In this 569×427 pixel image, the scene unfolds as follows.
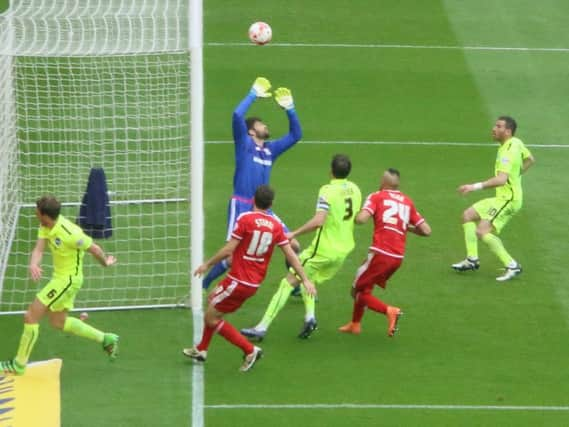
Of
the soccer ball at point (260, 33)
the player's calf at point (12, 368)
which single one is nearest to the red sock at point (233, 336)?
the player's calf at point (12, 368)

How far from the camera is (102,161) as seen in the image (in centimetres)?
1886

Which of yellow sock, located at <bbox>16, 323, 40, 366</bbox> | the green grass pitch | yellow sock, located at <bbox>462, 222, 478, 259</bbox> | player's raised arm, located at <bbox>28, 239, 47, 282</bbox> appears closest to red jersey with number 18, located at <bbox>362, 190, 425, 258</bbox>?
the green grass pitch

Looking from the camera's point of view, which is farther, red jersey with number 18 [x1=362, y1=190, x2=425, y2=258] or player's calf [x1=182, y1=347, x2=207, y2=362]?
red jersey with number 18 [x1=362, y1=190, x2=425, y2=258]

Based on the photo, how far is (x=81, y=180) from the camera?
18.2 m

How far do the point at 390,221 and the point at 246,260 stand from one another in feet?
6.05

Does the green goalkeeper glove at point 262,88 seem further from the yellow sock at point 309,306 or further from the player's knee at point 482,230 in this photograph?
the player's knee at point 482,230

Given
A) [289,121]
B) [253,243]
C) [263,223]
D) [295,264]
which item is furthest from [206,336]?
[289,121]

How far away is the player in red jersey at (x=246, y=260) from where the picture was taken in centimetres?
1279

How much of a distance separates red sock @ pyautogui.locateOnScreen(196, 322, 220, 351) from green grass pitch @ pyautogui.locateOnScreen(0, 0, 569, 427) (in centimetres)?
27

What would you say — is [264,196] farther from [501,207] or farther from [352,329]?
[501,207]

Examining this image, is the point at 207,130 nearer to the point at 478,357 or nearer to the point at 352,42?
the point at 352,42

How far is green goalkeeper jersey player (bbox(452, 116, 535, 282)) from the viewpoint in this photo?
15.8m

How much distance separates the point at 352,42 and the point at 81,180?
8790mm

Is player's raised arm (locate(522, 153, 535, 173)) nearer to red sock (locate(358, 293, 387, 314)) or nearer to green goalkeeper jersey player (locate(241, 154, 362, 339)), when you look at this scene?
green goalkeeper jersey player (locate(241, 154, 362, 339))
